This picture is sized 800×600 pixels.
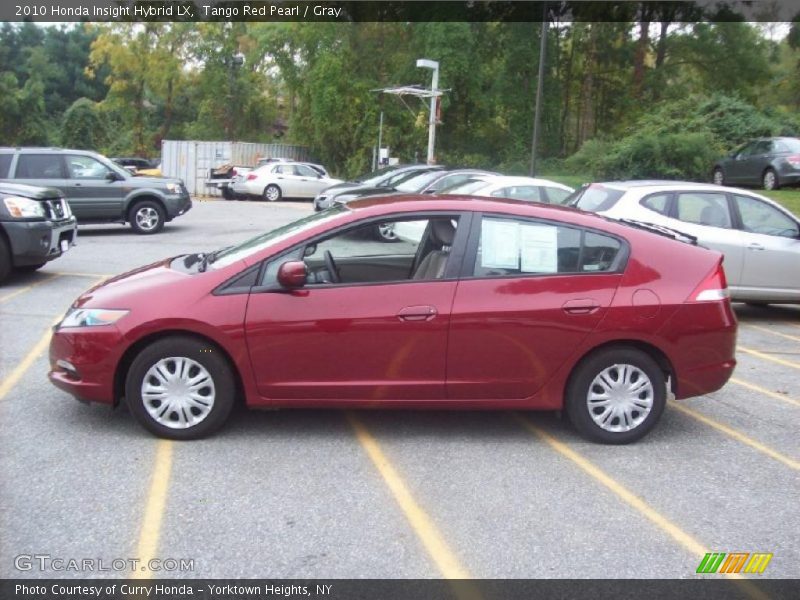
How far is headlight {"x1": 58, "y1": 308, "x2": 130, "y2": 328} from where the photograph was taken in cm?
474

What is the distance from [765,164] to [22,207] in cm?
1765

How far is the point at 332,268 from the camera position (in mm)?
5164

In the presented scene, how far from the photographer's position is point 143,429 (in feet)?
16.3

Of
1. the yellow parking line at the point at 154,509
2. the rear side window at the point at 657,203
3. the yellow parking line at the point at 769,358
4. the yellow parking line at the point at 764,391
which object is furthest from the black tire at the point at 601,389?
the rear side window at the point at 657,203

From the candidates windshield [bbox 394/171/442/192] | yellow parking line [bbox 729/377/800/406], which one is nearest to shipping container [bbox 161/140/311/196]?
windshield [bbox 394/171/442/192]

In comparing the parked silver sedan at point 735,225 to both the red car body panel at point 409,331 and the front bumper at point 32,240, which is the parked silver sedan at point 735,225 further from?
the front bumper at point 32,240

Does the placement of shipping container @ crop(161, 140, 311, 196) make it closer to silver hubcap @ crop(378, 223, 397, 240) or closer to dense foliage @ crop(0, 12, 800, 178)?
dense foliage @ crop(0, 12, 800, 178)

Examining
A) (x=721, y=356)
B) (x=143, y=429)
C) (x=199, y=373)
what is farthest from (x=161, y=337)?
(x=721, y=356)

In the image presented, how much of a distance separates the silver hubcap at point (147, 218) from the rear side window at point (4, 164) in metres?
2.49

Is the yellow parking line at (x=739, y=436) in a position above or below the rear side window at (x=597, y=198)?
below

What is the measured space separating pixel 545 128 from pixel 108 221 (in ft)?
98.1

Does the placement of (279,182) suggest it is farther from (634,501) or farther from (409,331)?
(634,501)

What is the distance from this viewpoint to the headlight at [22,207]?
9531mm
